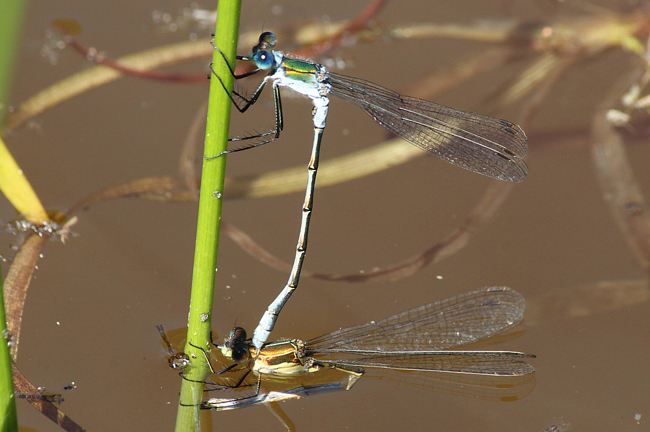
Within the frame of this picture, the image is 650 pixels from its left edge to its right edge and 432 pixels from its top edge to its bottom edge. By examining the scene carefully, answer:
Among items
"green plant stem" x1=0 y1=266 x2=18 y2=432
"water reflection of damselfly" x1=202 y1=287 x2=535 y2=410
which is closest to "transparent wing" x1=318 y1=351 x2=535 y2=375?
"water reflection of damselfly" x1=202 y1=287 x2=535 y2=410

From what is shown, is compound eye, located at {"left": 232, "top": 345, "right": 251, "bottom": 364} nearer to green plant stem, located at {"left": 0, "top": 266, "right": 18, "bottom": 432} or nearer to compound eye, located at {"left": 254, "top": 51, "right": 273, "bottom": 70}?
green plant stem, located at {"left": 0, "top": 266, "right": 18, "bottom": 432}

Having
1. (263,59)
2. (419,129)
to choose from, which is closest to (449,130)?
(419,129)

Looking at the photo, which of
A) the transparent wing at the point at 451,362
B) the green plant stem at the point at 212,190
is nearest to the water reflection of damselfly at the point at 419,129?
the transparent wing at the point at 451,362

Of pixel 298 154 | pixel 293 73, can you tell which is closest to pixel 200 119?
pixel 298 154

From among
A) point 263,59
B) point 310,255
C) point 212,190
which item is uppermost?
point 263,59

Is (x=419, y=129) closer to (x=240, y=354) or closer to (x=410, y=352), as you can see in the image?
(x=410, y=352)
